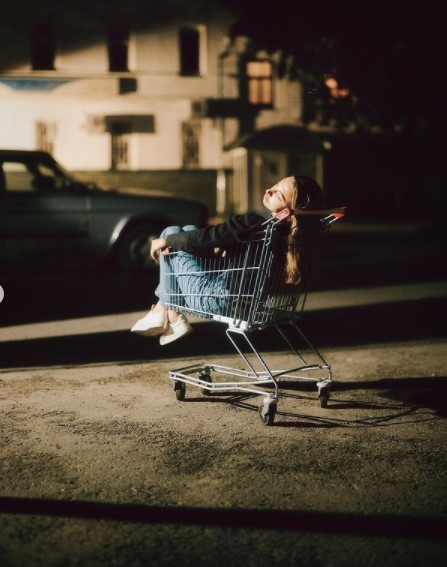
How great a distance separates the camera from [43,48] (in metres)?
29.8

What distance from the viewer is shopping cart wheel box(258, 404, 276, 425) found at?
4641mm

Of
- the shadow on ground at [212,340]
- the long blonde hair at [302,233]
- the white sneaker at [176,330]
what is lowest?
the shadow on ground at [212,340]

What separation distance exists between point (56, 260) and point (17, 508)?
28.1ft

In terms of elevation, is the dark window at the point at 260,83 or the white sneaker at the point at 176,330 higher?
the dark window at the point at 260,83

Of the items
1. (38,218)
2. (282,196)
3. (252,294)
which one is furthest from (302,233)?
(38,218)

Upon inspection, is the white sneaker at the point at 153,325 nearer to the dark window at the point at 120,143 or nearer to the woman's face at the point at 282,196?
the woman's face at the point at 282,196

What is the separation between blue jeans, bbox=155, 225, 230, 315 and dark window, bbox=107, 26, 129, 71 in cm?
2639

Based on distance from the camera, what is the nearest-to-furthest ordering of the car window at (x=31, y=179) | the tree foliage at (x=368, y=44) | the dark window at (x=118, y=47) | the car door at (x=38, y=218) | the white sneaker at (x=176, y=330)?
the white sneaker at (x=176, y=330), the car door at (x=38, y=218), the car window at (x=31, y=179), the tree foliage at (x=368, y=44), the dark window at (x=118, y=47)

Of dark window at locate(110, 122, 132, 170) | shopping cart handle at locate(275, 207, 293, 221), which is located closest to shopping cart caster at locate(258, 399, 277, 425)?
shopping cart handle at locate(275, 207, 293, 221)

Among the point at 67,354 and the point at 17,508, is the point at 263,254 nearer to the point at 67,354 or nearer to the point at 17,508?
the point at 17,508

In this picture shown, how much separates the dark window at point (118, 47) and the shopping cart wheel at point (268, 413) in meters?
27.3

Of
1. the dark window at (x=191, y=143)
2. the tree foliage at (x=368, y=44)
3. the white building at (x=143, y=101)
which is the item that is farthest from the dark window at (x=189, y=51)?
the tree foliage at (x=368, y=44)

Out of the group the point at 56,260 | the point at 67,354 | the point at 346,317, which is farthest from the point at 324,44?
the point at 67,354

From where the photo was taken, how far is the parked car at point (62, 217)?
11.5m
